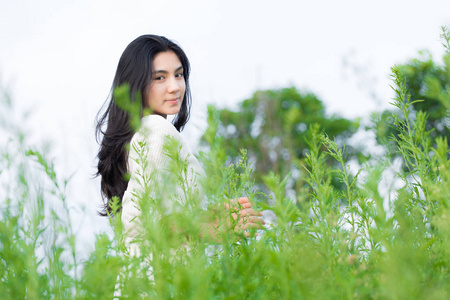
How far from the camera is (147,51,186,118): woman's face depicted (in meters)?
4.42

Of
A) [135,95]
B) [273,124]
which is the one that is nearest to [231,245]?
[135,95]

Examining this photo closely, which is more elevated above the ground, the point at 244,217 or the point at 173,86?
the point at 173,86

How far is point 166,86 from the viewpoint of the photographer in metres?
4.49

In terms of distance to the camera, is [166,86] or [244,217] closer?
[244,217]

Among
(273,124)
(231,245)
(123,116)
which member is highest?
(273,124)

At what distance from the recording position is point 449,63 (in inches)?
74.9

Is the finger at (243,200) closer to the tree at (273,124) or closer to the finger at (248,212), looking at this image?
the finger at (248,212)

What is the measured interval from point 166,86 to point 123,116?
484 mm

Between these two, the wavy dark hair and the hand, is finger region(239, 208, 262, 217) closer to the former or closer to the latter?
the hand

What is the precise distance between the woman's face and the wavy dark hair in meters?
0.06

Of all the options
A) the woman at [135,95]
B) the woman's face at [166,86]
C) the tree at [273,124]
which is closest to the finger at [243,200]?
the woman at [135,95]

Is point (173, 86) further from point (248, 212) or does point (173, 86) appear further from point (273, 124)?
point (273, 124)

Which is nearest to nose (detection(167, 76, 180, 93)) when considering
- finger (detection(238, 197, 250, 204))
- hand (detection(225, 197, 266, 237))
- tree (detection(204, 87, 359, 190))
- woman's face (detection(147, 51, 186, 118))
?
woman's face (detection(147, 51, 186, 118))

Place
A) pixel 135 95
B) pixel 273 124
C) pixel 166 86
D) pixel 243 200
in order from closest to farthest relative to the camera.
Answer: pixel 243 200 < pixel 135 95 < pixel 166 86 < pixel 273 124
